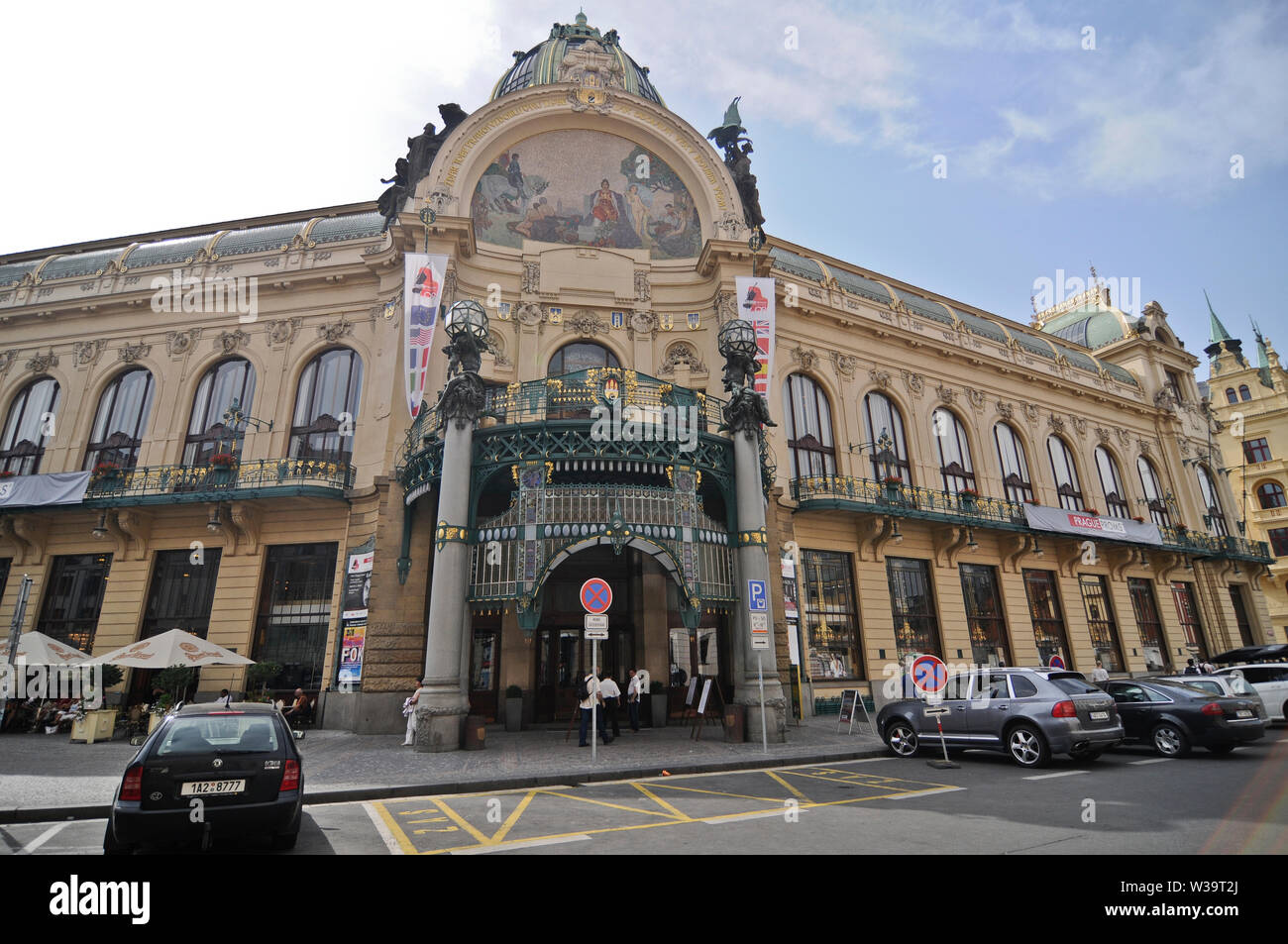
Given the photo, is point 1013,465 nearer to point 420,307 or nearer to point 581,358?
point 581,358

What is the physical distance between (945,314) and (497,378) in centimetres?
2260

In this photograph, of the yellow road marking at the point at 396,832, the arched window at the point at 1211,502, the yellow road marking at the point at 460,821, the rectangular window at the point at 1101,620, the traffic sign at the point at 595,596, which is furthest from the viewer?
the arched window at the point at 1211,502

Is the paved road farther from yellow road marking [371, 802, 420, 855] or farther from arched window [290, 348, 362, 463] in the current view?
arched window [290, 348, 362, 463]

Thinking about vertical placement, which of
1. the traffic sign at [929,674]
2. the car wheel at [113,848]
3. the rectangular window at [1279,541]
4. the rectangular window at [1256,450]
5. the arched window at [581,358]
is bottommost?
the car wheel at [113,848]

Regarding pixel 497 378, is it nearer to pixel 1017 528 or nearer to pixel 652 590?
A: pixel 652 590

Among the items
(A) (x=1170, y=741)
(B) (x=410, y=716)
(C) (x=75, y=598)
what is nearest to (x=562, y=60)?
(B) (x=410, y=716)

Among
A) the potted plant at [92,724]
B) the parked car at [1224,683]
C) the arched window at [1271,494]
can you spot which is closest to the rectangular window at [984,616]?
the parked car at [1224,683]

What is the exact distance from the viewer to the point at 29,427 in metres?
24.0

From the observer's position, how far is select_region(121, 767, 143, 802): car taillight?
584 cm

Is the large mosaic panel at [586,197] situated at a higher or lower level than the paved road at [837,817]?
higher

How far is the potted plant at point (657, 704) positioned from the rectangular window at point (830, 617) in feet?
19.1

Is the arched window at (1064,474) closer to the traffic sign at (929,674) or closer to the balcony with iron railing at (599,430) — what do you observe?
the balcony with iron railing at (599,430)

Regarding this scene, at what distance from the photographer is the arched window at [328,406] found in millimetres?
21422
